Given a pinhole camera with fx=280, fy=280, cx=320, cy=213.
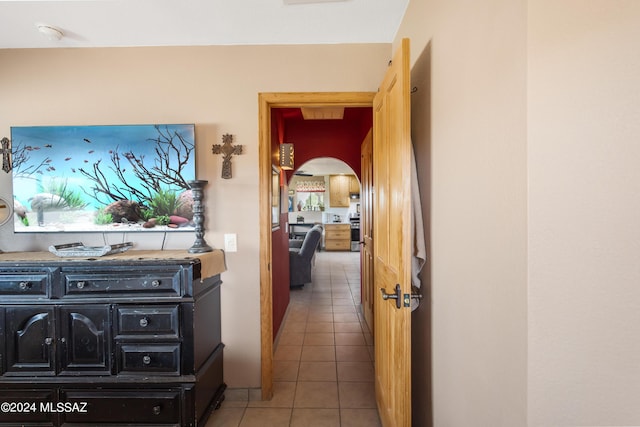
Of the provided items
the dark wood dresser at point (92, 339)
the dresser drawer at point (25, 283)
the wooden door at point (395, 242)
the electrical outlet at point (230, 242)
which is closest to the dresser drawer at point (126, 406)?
the dark wood dresser at point (92, 339)

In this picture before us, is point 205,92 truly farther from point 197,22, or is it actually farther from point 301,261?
point 301,261

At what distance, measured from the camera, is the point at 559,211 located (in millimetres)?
678

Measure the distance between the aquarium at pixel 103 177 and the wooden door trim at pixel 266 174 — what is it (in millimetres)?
529

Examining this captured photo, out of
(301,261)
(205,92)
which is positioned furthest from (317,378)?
(301,261)

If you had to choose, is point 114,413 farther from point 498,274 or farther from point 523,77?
point 523,77

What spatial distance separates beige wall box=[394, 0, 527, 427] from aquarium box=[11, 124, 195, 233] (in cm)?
176

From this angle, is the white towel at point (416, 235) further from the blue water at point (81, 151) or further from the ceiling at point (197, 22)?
the blue water at point (81, 151)

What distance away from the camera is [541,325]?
0.70m

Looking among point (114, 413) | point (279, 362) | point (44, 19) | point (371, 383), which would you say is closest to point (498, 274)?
point (371, 383)

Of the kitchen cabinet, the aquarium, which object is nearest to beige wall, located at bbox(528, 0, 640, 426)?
the aquarium

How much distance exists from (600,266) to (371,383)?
7.24 ft

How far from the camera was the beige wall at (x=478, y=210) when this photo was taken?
0.76 meters

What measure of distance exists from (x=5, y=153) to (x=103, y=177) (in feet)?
2.59

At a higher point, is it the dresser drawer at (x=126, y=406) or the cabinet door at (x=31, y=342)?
the cabinet door at (x=31, y=342)
